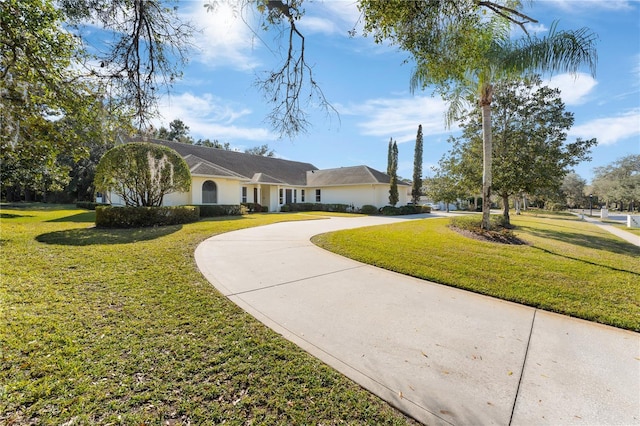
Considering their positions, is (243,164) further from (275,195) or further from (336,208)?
(336,208)

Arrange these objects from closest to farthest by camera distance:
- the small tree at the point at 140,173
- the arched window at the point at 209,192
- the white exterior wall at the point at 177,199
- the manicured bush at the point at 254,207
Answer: the small tree at the point at 140,173, the white exterior wall at the point at 177,199, the arched window at the point at 209,192, the manicured bush at the point at 254,207

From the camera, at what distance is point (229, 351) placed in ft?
9.59

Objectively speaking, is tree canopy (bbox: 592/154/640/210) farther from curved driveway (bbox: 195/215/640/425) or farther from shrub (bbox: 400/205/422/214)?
curved driveway (bbox: 195/215/640/425)

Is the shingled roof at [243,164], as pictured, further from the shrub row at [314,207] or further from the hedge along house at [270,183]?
the shrub row at [314,207]

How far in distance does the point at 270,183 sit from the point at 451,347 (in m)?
21.8

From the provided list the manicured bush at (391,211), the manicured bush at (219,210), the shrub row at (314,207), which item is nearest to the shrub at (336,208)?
the shrub row at (314,207)

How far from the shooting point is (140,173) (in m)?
12.9

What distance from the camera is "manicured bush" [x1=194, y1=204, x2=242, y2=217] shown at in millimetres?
17516

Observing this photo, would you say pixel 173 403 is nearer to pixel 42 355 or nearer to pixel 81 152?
pixel 42 355

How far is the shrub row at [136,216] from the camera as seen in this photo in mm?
11391

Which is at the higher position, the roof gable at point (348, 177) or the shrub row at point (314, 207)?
the roof gable at point (348, 177)

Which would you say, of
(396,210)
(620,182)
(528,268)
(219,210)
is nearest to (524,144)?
(528,268)

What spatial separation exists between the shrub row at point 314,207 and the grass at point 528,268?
54.7ft

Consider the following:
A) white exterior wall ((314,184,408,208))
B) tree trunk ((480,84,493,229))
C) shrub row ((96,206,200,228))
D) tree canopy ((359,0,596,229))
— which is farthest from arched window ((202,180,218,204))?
tree trunk ((480,84,493,229))
